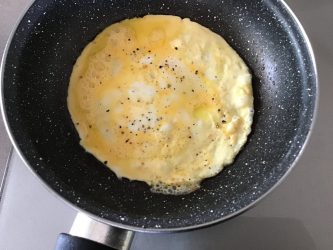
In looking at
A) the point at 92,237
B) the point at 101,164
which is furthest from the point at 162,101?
the point at 92,237

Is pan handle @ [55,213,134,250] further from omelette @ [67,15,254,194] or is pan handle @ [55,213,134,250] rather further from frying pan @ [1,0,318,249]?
omelette @ [67,15,254,194]

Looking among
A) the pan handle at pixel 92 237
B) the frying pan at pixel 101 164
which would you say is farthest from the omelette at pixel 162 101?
the pan handle at pixel 92 237

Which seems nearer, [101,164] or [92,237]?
[92,237]

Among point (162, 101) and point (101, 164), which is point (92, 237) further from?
point (162, 101)

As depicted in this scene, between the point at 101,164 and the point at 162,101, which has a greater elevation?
the point at 162,101

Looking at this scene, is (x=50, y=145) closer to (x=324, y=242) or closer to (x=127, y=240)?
(x=127, y=240)

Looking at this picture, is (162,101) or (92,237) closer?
(92,237)
